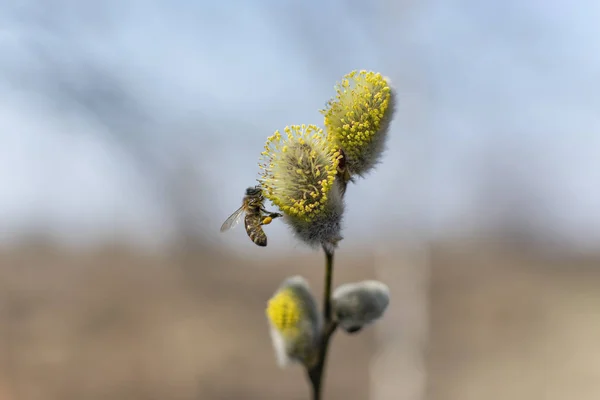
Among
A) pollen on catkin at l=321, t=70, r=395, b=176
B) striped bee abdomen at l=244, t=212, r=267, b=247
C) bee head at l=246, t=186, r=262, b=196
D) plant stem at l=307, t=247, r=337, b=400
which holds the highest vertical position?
pollen on catkin at l=321, t=70, r=395, b=176

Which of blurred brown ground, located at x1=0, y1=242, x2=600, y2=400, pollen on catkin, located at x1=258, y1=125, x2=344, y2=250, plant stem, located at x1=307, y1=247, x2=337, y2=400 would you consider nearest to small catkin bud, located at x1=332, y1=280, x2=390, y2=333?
plant stem, located at x1=307, y1=247, x2=337, y2=400

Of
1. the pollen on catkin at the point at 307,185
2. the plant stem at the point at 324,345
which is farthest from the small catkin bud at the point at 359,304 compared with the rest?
the pollen on catkin at the point at 307,185

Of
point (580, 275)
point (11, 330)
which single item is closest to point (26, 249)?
point (11, 330)

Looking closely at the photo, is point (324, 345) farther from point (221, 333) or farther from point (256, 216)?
point (221, 333)

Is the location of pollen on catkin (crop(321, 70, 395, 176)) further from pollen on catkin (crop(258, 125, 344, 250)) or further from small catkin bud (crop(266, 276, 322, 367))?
small catkin bud (crop(266, 276, 322, 367))

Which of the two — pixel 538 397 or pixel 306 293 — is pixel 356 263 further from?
pixel 306 293

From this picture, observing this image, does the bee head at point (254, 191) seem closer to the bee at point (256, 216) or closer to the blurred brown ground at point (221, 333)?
the bee at point (256, 216)
